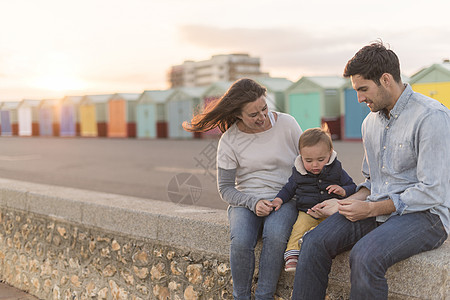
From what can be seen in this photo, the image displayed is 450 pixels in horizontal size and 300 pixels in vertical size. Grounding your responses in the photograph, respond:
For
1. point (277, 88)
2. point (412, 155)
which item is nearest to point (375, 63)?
point (412, 155)

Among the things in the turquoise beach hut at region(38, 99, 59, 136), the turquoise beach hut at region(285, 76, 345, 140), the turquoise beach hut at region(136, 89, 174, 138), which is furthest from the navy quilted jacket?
the turquoise beach hut at region(38, 99, 59, 136)

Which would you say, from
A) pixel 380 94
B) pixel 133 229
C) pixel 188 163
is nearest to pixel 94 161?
pixel 188 163

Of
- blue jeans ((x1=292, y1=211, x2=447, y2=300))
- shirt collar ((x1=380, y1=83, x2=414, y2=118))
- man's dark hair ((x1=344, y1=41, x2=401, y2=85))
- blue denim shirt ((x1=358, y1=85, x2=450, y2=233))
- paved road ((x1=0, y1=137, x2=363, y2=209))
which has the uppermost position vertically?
man's dark hair ((x1=344, y1=41, x2=401, y2=85))

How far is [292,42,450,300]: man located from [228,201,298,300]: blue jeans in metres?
0.26

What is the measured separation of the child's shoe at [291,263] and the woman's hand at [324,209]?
283 mm

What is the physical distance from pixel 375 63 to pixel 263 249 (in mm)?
1200

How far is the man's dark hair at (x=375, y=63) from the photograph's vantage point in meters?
2.64

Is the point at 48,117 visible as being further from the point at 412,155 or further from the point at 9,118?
the point at 412,155

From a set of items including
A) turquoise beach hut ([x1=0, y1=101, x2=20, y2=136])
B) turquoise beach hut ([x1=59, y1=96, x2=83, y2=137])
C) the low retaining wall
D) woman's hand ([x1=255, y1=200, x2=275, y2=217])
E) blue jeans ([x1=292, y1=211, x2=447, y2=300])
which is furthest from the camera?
turquoise beach hut ([x1=0, y1=101, x2=20, y2=136])

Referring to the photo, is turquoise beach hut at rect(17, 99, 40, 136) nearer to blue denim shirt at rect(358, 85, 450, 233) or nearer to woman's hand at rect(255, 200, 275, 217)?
woman's hand at rect(255, 200, 275, 217)

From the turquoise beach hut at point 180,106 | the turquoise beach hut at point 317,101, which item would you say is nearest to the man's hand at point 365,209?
the turquoise beach hut at point 317,101

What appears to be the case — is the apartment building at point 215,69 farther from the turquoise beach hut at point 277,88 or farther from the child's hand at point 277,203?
the child's hand at point 277,203

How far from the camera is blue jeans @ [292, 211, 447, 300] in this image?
7.98 feet

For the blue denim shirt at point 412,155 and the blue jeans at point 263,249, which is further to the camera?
the blue jeans at point 263,249
